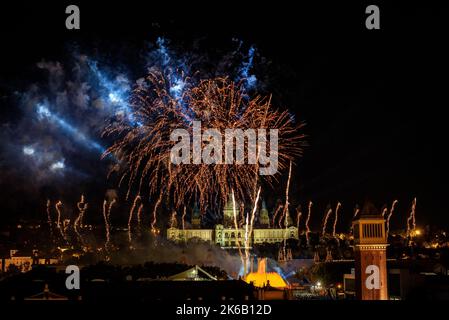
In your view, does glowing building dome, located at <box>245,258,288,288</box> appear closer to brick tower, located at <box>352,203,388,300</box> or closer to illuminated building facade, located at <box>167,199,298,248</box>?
brick tower, located at <box>352,203,388,300</box>

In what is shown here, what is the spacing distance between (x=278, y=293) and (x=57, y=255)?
171 feet

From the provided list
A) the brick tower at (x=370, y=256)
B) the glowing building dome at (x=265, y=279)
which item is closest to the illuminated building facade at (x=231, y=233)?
the glowing building dome at (x=265, y=279)

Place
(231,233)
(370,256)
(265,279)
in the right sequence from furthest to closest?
(231,233) → (265,279) → (370,256)

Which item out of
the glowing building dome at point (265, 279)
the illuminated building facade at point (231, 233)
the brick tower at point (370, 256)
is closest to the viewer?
the brick tower at point (370, 256)

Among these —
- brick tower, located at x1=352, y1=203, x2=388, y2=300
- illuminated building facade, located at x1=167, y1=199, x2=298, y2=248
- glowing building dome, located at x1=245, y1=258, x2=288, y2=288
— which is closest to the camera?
brick tower, located at x1=352, y1=203, x2=388, y2=300

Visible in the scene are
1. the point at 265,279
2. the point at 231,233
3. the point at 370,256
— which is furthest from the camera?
the point at 231,233

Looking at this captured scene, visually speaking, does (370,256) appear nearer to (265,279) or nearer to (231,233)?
(265,279)

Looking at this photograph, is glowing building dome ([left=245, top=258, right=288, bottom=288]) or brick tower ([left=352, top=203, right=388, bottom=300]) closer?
brick tower ([left=352, top=203, right=388, bottom=300])

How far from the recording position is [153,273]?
2149 inches

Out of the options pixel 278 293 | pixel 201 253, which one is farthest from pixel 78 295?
pixel 201 253

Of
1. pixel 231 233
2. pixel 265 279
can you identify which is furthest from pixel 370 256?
pixel 231 233

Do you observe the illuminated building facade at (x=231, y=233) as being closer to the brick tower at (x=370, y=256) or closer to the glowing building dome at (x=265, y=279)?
the glowing building dome at (x=265, y=279)

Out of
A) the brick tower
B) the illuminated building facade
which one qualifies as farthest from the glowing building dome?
the illuminated building facade
